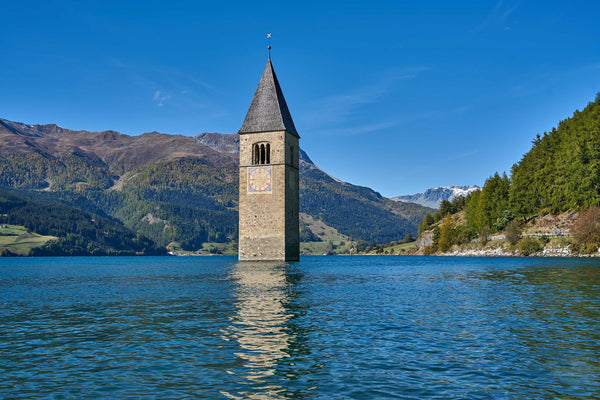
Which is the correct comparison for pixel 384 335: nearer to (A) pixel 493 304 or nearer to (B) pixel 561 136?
(A) pixel 493 304

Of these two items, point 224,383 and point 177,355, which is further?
point 177,355

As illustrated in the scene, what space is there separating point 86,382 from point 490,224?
137m

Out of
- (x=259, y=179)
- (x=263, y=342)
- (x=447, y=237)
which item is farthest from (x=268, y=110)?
(x=447, y=237)

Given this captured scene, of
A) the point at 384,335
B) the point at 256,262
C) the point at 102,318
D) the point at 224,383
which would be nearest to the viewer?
the point at 224,383

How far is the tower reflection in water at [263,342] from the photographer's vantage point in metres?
11.8

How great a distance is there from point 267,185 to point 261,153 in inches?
234

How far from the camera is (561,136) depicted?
12125 centimetres

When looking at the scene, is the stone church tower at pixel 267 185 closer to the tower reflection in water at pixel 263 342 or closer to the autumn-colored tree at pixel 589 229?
the tower reflection in water at pixel 263 342

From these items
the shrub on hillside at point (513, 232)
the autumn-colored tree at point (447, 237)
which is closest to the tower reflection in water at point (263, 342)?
the shrub on hillside at point (513, 232)

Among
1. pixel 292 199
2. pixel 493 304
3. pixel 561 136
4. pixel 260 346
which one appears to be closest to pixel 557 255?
pixel 561 136

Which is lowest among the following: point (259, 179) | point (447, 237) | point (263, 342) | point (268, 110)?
point (263, 342)

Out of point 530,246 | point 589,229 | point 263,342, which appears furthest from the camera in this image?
point 530,246

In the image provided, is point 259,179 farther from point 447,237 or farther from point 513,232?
point 447,237

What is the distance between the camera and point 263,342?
17047 millimetres
